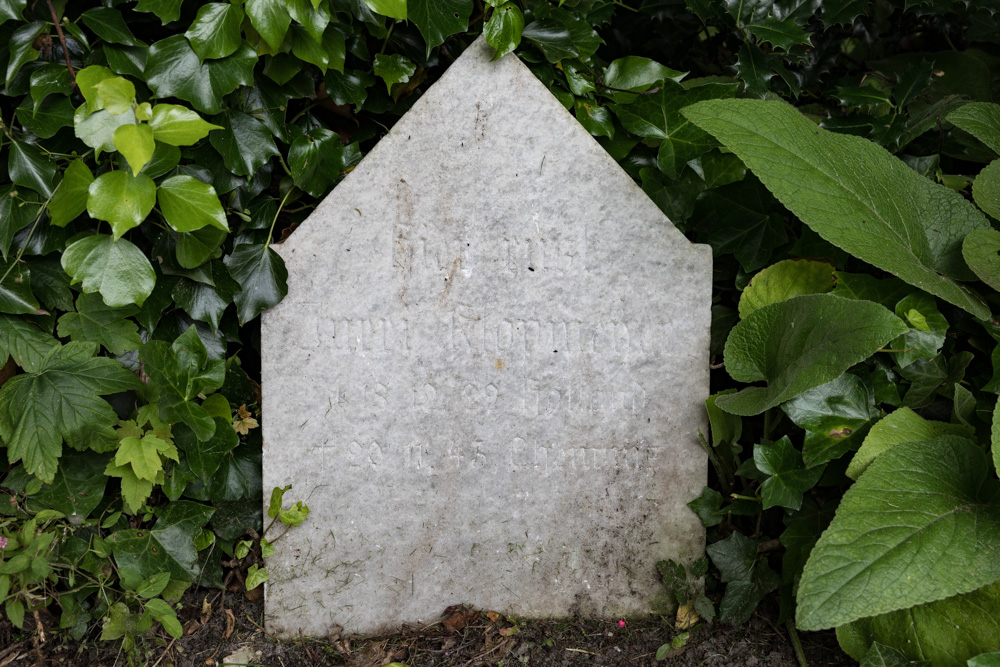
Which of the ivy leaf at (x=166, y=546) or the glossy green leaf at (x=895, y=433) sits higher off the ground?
the glossy green leaf at (x=895, y=433)

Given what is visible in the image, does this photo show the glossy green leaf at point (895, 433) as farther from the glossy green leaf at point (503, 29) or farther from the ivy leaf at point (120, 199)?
the ivy leaf at point (120, 199)

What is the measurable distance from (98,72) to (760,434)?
6.08 feet

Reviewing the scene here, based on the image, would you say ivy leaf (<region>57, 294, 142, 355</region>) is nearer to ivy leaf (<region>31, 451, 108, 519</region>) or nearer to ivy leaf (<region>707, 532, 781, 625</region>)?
ivy leaf (<region>31, 451, 108, 519</region>)

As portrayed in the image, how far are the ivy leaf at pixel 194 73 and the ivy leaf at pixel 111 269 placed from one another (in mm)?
354

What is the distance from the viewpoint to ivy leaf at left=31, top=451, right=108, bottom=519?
5.80 feet

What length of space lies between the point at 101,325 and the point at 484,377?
942 millimetres

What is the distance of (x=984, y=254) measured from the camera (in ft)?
5.20

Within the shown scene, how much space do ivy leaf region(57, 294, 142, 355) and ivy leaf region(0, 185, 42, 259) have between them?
0.64 ft

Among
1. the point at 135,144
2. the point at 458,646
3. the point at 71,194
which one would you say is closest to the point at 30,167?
the point at 71,194

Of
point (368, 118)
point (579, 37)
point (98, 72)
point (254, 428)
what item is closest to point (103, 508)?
Answer: point (254, 428)

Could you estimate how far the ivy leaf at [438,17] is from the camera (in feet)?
5.52

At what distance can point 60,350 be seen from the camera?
1.66m

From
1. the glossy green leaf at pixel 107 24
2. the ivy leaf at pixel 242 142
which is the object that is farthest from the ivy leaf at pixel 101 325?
the glossy green leaf at pixel 107 24

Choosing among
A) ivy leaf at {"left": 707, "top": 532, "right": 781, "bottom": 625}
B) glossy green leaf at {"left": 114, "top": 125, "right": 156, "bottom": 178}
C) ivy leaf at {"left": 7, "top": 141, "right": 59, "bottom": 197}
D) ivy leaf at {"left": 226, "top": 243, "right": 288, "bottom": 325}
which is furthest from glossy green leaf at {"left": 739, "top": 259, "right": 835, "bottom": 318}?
ivy leaf at {"left": 7, "top": 141, "right": 59, "bottom": 197}
